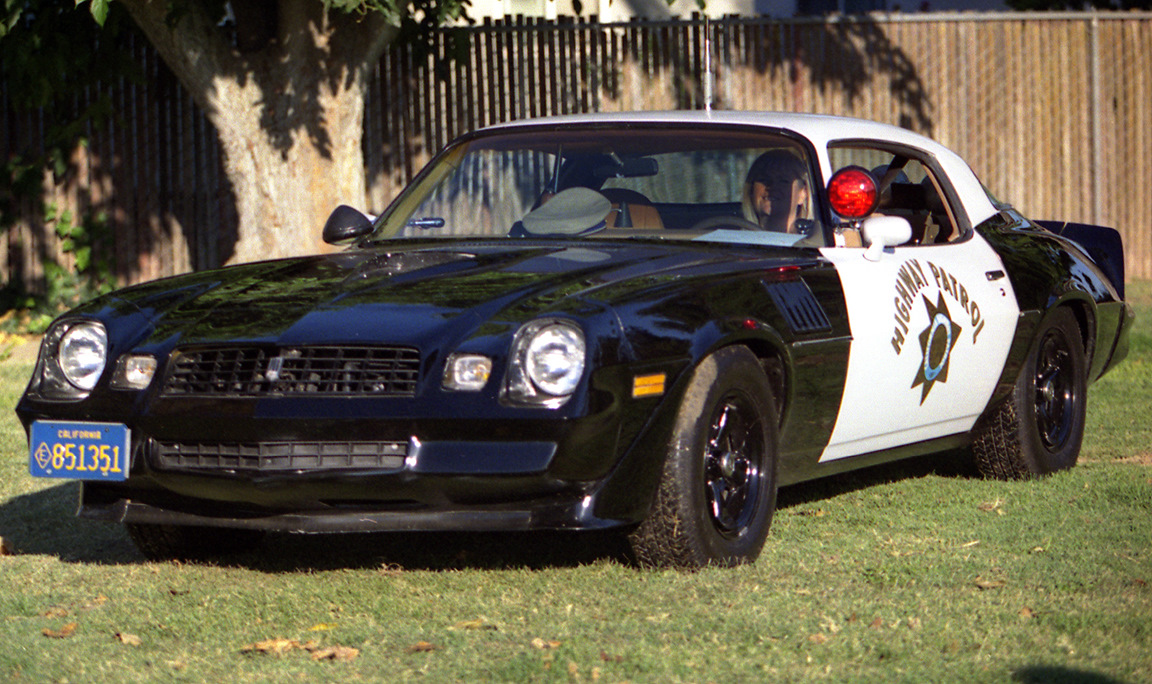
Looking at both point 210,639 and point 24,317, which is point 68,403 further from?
point 24,317

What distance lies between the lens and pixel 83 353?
16.4 feet

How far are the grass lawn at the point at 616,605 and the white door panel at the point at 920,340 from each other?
0.35 m

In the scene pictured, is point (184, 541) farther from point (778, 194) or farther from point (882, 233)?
point (882, 233)

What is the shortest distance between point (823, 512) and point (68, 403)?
2741 mm

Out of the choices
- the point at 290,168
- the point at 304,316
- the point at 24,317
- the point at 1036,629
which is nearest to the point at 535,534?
the point at 304,316

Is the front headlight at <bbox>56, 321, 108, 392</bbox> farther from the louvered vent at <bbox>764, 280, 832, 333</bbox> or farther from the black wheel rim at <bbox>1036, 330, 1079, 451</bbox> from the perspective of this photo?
the black wheel rim at <bbox>1036, 330, 1079, 451</bbox>

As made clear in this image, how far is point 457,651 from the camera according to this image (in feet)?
13.5

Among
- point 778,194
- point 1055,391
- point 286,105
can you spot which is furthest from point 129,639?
point 286,105

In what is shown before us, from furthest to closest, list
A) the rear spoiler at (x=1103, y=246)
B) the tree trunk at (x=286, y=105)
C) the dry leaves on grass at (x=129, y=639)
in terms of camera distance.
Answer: the tree trunk at (x=286, y=105), the rear spoiler at (x=1103, y=246), the dry leaves on grass at (x=129, y=639)

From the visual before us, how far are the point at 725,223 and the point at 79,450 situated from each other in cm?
230

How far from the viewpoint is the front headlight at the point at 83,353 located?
4.95 meters

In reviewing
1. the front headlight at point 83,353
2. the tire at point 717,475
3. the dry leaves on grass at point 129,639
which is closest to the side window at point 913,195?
the tire at point 717,475

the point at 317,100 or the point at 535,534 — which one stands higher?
the point at 317,100

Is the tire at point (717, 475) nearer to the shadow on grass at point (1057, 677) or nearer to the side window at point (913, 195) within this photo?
the shadow on grass at point (1057, 677)
